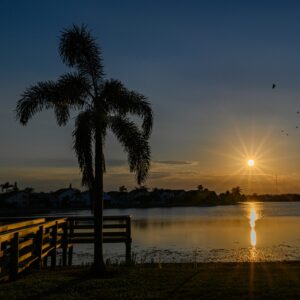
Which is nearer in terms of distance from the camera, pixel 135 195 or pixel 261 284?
pixel 261 284

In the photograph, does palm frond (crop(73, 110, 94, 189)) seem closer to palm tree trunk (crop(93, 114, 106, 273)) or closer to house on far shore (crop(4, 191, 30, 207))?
palm tree trunk (crop(93, 114, 106, 273))

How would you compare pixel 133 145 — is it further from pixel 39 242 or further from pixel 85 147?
pixel 39 242

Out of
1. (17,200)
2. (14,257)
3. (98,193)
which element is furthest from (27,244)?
(17,200)

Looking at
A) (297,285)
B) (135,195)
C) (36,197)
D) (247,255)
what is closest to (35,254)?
(297,285)

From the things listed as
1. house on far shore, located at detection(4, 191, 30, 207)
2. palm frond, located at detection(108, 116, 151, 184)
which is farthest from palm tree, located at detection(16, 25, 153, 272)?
house on far shore, located at detection(4, 191, 30, 207)

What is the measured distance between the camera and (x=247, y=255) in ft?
99.1

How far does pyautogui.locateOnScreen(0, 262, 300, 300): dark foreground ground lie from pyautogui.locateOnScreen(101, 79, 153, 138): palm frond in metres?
4.64

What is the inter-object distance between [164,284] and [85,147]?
4.90 metres

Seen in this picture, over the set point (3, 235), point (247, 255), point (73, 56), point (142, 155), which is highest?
point (73, 56)

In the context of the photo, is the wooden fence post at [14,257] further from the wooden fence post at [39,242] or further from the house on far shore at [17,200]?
the house on far shore at [17,200]

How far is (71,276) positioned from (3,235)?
3223 mm

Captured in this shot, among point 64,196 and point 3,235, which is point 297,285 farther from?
point 64,196

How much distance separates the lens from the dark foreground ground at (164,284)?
10.9 meters

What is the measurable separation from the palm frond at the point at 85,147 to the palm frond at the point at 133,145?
2.57 feet
